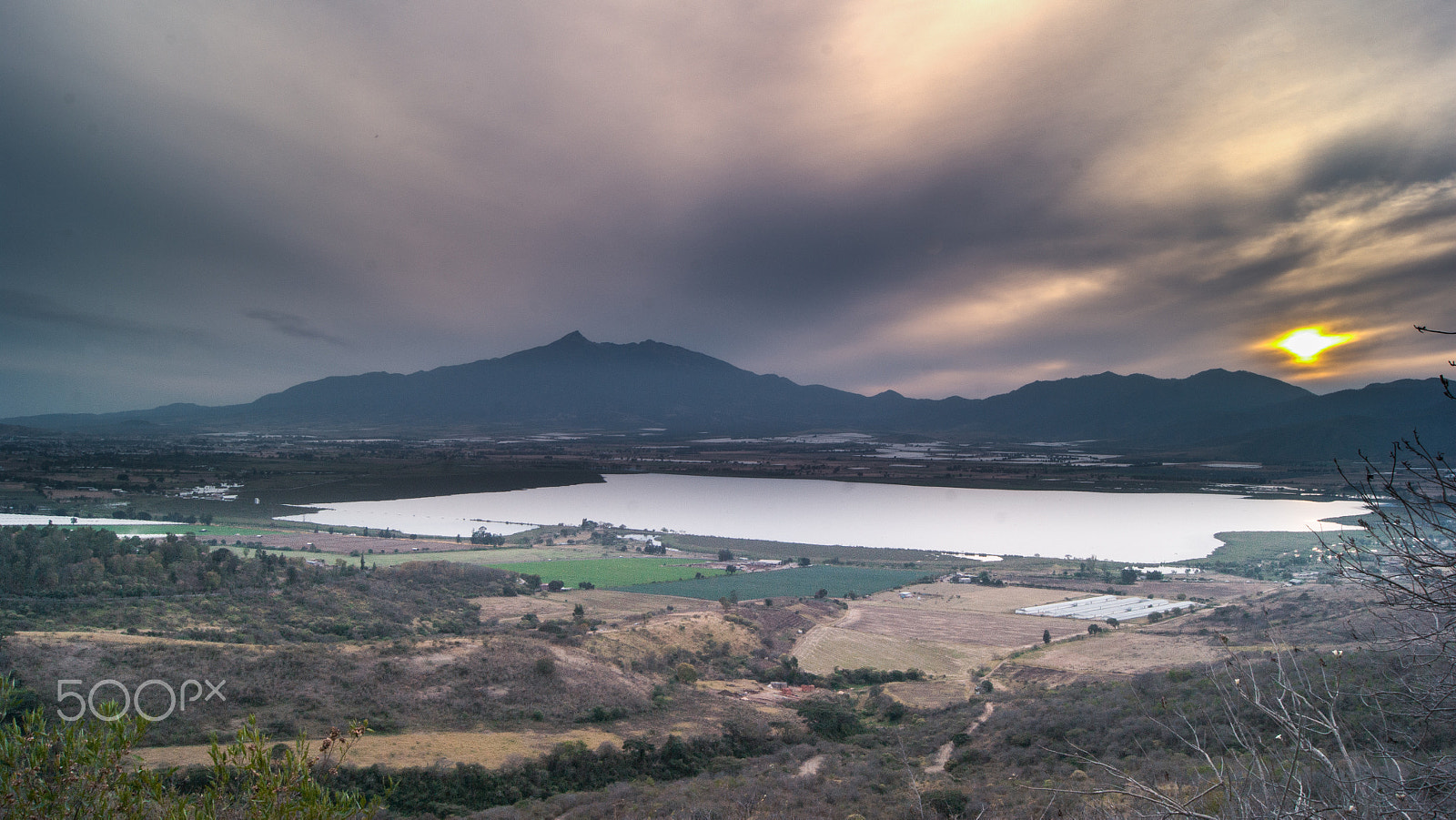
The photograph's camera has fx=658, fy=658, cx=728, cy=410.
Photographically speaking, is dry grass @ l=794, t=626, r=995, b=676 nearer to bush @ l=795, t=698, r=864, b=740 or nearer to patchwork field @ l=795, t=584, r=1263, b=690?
patchwork field @ l=795, t=584, r=1263, b=690

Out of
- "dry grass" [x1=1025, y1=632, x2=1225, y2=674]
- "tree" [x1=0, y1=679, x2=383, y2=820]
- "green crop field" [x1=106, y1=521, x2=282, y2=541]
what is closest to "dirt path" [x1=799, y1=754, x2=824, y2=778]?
"dry grass" [x1=1025, y1=632, x2=1225, y2=674]

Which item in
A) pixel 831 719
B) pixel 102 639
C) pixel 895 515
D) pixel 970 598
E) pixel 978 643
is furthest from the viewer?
pixel 895 515

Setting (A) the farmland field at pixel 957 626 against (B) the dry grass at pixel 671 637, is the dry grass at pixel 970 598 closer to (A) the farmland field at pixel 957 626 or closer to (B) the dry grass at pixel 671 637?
(A) the farmland field at pixel 957 626

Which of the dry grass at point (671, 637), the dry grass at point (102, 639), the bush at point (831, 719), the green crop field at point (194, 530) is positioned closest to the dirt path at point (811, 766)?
the bush at point (831, 719)

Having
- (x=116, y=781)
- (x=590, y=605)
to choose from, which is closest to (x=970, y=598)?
(x=590, y=605)

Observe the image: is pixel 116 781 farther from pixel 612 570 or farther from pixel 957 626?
pixel 612 570

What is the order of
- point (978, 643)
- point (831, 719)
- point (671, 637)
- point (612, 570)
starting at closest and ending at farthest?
point (831, 719) → point (671, 637) → point (978, 643) → point (612, 570)
